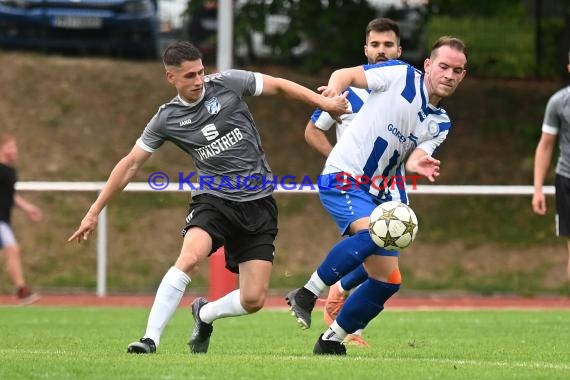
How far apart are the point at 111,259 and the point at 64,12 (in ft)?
18.2

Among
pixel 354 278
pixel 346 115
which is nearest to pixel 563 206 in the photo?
pixel 354 278

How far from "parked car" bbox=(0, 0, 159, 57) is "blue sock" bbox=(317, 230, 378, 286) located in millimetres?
14594

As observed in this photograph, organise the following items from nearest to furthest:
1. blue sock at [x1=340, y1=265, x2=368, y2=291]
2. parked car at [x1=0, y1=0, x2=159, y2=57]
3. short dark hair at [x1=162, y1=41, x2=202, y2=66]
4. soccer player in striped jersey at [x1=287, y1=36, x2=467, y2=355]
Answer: short dark hair at [x1=162, y1=41, x2=202, y2=66] < soccer player in striped jersey at [x1=287, y1=36, x2=467, y2=355] < blue sock at [x1=340, y1=265, x2=368, y2=291] < parked car at [x1=0, y1=0, x2=159, y2=57]

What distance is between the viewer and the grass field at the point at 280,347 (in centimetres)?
693

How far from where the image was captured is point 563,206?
10797 millimetres

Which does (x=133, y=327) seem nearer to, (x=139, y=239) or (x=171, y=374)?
(x=171, y=374)

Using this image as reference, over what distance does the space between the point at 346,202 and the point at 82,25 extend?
15184 mm

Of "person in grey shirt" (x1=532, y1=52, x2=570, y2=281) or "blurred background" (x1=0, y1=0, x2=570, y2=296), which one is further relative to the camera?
"blurred background" (x1=0, y1=0, x2=570, y2=296)

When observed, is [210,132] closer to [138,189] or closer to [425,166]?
[425,166]

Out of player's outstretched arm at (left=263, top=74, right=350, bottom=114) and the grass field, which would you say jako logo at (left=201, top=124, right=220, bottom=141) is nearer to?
player's outstretched arm at (left=263, top=74, right=350, bottom=114)

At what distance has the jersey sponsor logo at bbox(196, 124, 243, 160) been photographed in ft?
26.6

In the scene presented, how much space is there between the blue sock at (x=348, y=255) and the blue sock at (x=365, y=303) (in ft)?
0.70

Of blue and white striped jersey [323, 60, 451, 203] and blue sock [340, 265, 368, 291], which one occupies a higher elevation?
blue and white striped jersey [323, 60, 451, 203]

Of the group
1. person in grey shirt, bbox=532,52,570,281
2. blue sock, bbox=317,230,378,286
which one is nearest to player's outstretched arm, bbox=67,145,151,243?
blue sock, bbox=317,230,378,286
